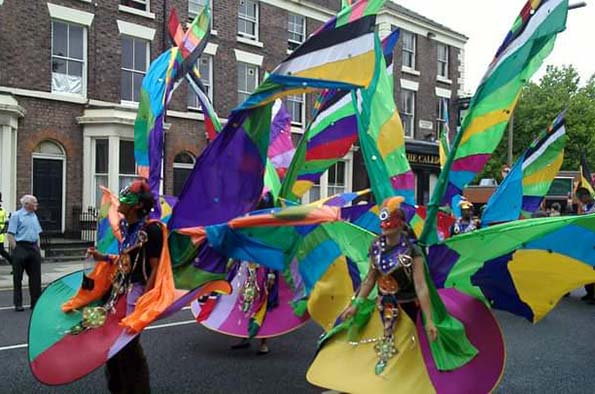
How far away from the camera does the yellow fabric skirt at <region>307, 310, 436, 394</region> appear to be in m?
3.98

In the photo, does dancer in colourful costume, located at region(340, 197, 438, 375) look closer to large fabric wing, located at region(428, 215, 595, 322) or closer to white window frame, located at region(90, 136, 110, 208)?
large fabric wing, located at region(428, 215, 595, 322)

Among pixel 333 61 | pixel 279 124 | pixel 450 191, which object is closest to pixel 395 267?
pixel 450 191

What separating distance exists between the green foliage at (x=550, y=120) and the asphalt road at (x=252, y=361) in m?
26.5

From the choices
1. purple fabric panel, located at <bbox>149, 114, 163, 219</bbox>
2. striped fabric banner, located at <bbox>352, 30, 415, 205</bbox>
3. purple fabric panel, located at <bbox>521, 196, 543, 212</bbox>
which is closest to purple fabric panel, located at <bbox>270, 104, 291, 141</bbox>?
purple fabric panel, located at <bbox>149, 114, 163, 219</bbox>

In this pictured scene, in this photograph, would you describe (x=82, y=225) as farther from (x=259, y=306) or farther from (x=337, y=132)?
(x=337, y=132)

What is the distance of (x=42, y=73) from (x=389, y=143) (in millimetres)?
13384

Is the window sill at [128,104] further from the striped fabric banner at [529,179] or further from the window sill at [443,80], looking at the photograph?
the window sill at [443,80]

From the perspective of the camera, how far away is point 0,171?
14.9 m

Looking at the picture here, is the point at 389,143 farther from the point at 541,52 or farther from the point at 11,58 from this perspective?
the point at 11,58

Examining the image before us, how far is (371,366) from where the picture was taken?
4145 millimetres

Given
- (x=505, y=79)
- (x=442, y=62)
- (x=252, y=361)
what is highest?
(x=442, y=62)

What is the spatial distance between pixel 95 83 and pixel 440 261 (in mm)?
14613

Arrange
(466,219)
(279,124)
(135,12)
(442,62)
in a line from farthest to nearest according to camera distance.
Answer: (442,62) < (135,12) < (466,219) < (279,124)

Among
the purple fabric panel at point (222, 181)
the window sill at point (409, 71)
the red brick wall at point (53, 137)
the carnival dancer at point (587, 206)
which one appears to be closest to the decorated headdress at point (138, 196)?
the purple fabric panel at point (222, 181)
